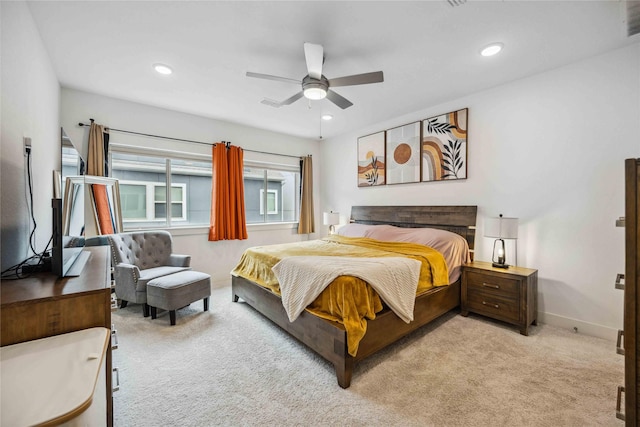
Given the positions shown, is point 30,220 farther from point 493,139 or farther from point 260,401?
point 493,139

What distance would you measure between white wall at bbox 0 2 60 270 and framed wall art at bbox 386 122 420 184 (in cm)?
409

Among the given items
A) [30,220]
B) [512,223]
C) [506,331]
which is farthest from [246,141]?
[506,331]

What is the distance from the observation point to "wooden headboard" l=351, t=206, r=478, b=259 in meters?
3.38

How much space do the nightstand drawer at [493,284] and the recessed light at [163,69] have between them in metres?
4.03

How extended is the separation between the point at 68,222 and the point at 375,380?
2397 mm

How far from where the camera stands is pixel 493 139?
3.22 metres

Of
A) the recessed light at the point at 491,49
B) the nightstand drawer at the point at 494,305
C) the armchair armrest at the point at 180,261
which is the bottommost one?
the nightstand drawer at the point at 494,305

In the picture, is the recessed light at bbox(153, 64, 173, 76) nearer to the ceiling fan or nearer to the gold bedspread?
the ceiling fan

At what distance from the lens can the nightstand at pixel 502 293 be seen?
2.60m

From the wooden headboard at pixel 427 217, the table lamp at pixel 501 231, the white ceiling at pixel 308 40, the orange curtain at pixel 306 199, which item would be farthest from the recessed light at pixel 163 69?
the table lamp at pixel 501 231

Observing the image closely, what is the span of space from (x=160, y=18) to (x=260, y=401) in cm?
294

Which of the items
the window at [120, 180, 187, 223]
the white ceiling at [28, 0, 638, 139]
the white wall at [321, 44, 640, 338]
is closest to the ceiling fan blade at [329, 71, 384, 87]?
the white ceiling at [28, 0, 638, 139]

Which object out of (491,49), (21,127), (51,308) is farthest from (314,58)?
(51,308)

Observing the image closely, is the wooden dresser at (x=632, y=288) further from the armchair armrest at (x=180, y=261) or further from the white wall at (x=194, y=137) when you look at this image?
the white wall at (x=194, y=137)
